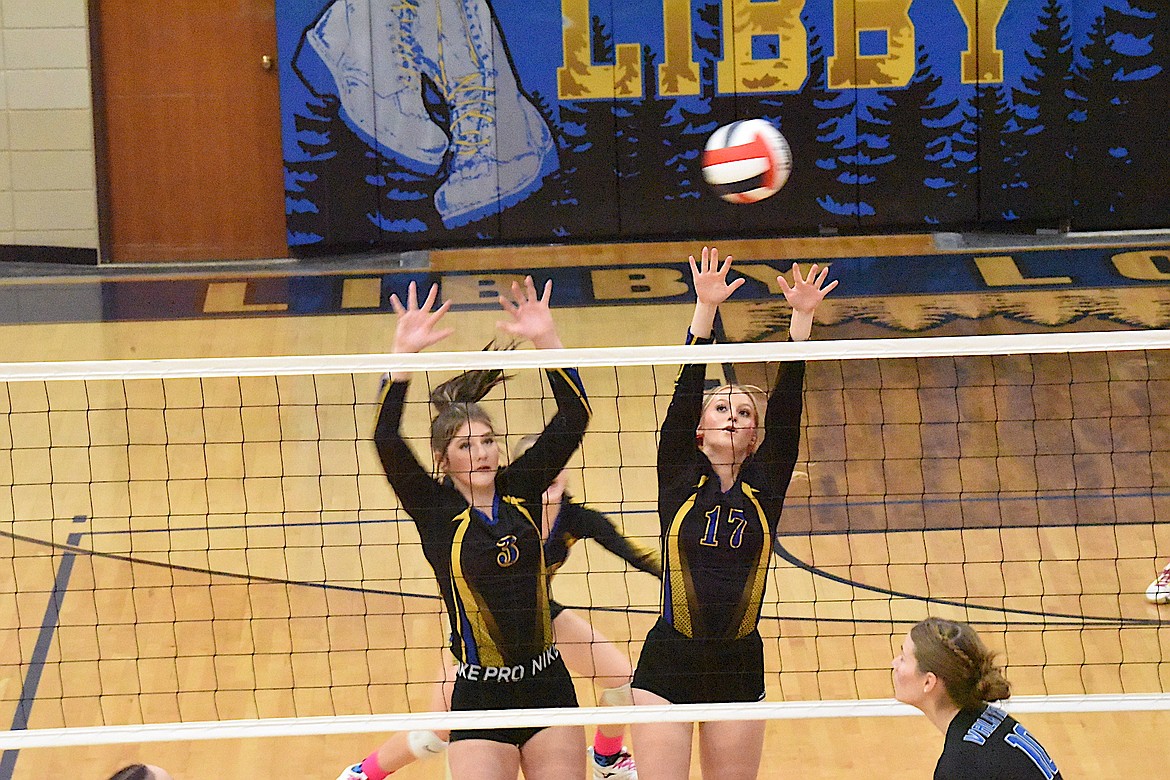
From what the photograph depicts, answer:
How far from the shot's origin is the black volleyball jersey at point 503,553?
4.12 metres

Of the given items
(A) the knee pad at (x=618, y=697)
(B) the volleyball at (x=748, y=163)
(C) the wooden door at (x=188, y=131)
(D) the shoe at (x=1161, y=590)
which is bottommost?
(D) the shoe at (x=1161, y=590)

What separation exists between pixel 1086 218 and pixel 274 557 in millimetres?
8690

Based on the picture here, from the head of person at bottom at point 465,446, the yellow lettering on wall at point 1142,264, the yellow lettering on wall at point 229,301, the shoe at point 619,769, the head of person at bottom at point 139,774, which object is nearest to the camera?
the head of person at bottom at point 139,774

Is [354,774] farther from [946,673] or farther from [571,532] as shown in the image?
[946,673]

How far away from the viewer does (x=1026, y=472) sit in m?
7.64

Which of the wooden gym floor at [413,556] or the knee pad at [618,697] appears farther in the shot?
the wooden gym floor at [413,556]

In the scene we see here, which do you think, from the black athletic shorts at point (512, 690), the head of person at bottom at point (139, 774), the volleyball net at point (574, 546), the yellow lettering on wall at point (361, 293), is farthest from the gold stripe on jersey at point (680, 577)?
the yellow lettering on wall at point (361, 293)

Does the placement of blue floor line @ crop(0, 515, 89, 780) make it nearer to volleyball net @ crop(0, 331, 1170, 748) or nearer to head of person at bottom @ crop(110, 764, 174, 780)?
volleyball net @ crop(0, 331, 1170, 748)

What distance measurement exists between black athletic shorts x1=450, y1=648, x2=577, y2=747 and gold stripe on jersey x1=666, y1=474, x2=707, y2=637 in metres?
0.41

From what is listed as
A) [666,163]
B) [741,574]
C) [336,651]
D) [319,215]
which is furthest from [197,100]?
[741,574]

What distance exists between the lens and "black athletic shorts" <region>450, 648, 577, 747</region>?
4.16 metres

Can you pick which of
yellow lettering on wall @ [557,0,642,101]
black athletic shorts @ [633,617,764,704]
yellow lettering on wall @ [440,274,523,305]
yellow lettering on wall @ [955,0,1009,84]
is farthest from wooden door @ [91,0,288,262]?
black athletic shorts @ [633,617,764,704]

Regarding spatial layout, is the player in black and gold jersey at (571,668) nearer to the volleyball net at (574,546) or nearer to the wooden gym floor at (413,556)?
the volleyball net at (574,546)

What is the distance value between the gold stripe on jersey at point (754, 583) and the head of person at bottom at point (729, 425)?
0.38ft
